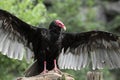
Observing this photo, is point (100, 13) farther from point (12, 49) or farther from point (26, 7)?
point (12, 49)

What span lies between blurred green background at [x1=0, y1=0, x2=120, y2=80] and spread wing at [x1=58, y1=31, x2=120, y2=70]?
7.12 ft

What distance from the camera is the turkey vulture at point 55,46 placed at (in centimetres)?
832

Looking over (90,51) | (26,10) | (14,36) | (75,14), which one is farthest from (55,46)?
(75,14)

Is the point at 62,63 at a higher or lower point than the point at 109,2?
lower

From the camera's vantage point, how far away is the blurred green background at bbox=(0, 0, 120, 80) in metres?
12.1

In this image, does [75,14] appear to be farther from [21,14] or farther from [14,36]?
[14,36]

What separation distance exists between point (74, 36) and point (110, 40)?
0.65m

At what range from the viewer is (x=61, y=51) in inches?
340

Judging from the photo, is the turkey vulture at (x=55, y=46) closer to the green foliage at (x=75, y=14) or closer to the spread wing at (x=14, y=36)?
the spread wing at (x=14, y=36)

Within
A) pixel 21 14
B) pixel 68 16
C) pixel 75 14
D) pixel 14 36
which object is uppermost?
pixel 75 14

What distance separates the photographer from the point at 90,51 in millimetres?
9070

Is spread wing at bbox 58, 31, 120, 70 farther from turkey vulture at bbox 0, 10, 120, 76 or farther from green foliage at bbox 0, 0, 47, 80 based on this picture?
green foliage at bbox 0, 0, 47, 80

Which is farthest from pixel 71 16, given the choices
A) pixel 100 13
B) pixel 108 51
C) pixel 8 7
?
pixel 108 51

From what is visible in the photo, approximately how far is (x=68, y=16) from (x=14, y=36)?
1033 cm
